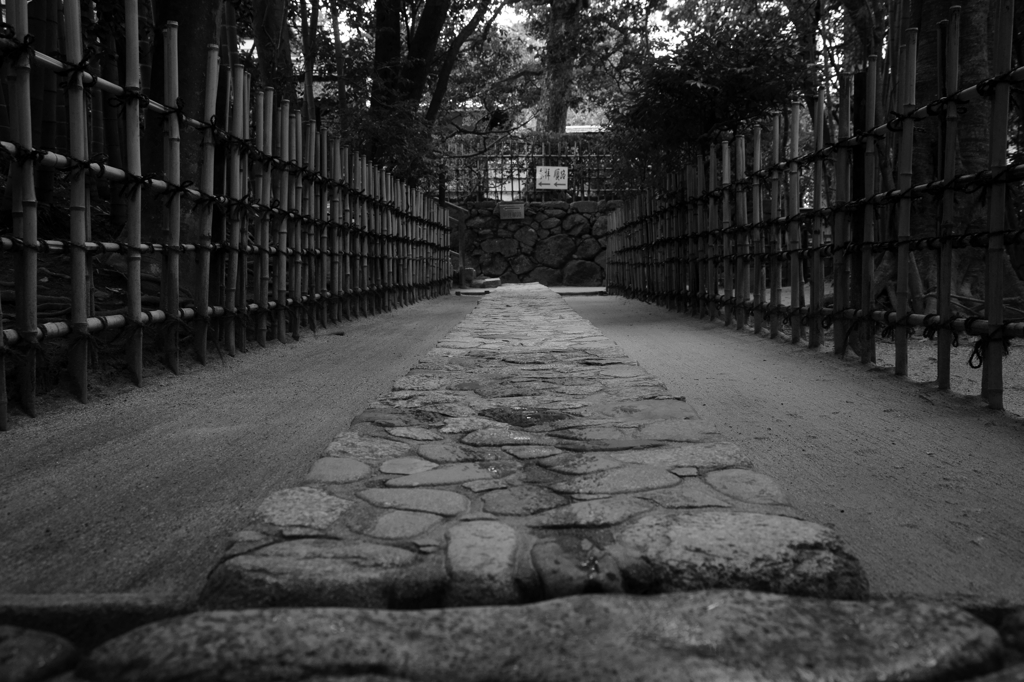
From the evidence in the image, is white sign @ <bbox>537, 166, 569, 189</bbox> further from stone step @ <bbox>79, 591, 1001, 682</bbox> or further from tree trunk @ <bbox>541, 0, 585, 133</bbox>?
stone step @ <bbox>79, 591, 1001, 682</bbox>

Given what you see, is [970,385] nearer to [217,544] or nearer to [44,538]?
[217,544]

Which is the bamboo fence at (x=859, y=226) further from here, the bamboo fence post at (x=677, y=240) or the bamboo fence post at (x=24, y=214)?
the bamboo fence post at (x=24, y=214)

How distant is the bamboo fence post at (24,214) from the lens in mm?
2992

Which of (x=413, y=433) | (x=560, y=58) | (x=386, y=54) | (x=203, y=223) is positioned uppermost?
(x=560, y=58)

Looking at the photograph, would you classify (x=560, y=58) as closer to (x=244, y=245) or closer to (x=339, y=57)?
(x=339, y=57)

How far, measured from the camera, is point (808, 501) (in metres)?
2.21

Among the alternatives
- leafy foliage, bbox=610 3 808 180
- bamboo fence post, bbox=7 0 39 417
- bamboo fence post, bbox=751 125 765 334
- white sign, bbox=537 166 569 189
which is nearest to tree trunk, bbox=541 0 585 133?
white sign, bbox=537 166 569 189

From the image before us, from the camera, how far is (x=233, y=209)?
16.6 ft

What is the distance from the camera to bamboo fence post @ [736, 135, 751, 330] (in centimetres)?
670

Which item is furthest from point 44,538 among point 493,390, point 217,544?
point 493,390

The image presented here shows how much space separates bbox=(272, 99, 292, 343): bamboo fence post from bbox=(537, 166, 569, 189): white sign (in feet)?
44.4

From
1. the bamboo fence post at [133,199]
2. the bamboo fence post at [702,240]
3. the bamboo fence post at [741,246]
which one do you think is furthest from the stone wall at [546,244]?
the bamboo fence post at [133,199]

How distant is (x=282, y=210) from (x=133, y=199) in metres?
1.97

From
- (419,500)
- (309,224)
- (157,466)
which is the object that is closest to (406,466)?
(419,500)
